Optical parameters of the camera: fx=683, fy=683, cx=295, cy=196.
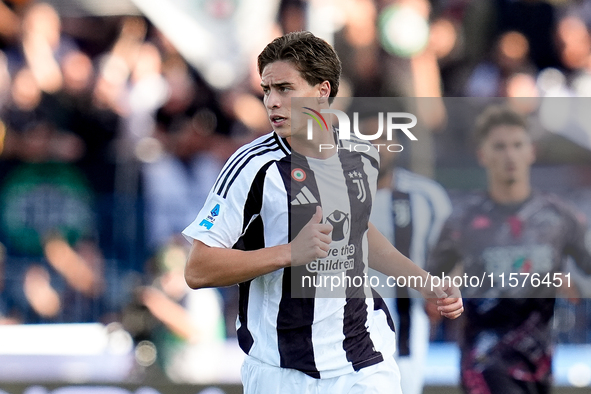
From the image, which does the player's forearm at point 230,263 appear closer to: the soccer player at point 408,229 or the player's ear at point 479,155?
the soccer player at point 408,229

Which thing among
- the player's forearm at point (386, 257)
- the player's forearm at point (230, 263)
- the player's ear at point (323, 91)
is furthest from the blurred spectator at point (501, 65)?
the player's forearm at point (230, 263)

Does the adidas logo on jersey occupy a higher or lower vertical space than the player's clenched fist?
higher

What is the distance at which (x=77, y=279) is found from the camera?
5547mm

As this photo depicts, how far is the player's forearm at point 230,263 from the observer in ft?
7.22

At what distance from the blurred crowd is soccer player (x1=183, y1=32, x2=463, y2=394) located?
2913mm

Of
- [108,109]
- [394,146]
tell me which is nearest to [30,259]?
[108,109]

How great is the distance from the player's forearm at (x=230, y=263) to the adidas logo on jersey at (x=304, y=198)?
0.23 m

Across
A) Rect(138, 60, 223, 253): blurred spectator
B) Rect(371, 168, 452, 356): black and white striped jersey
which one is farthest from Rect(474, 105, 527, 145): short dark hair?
Rect(138, 60, 223, 253): blurred spectator

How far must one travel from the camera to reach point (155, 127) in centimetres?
588

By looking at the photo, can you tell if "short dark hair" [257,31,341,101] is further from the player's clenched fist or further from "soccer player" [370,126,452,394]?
"soccer player" [370,126,452,394]

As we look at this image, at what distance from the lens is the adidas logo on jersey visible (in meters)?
2.38

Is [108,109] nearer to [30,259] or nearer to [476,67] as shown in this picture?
[30,259]

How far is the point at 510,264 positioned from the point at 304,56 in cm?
205

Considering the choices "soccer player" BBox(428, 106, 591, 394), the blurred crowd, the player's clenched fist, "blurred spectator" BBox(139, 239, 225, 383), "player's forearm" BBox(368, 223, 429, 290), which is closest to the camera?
the player's clenched fist
